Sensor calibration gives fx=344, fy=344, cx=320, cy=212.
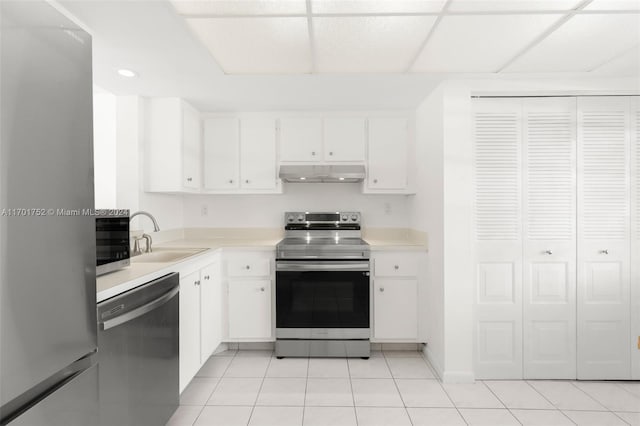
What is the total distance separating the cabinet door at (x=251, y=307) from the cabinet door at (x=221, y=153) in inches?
39.8

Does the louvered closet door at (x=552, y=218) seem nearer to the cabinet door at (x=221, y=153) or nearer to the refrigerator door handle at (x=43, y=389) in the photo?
the cabinet door at (x=221, y=153)

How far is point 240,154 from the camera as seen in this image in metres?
3.40

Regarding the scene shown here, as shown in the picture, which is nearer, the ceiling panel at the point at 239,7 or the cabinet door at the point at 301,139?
the ceiling panel at the point at 239,7

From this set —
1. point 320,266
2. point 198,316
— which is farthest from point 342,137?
point 198,316

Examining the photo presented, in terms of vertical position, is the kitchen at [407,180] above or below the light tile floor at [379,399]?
above

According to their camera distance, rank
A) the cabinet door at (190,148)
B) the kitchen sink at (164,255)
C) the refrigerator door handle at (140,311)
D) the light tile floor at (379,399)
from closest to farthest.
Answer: the refrigerator door handle at (140,311) < the light tile floor at (379,399) < the kitchen sink at (164,255) < the cabinet door at (190,148)

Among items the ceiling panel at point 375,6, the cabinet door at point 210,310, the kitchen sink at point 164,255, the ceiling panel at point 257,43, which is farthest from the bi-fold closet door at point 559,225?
the kitchen sink at point 164,255

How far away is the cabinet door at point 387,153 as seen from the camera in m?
3.35

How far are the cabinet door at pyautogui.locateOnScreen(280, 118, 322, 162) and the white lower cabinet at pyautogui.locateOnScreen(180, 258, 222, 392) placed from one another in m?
1.25

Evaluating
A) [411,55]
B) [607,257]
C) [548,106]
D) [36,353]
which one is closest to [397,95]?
[411,55]

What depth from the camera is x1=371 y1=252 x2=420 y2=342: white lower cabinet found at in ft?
9.89

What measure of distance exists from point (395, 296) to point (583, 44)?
2189 millimetres

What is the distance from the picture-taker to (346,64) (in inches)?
90.0

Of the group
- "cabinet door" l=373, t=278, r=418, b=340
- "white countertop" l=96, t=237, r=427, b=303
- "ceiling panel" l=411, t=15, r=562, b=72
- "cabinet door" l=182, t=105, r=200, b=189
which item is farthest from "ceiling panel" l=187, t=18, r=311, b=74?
"cabinet door" l=373, t=278, r=418, b=340
